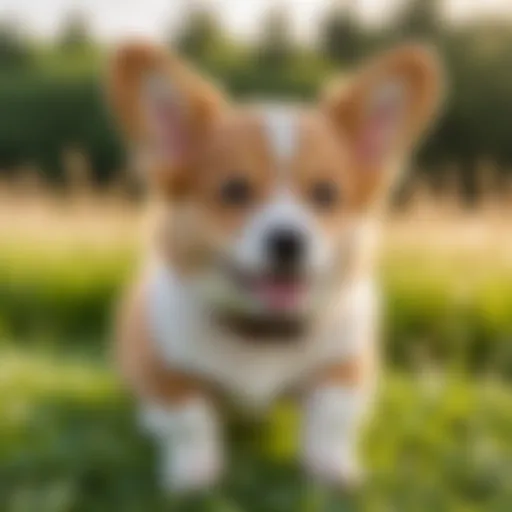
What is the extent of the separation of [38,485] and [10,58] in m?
9.16

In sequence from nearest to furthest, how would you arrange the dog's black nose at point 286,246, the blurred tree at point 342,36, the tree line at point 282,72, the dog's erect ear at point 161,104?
1. the dog's black nose at point 286,246
2. the dog's erect ear at point 161,104
3. the tree line at point 282,72
4. the blurred tree at point 342,36

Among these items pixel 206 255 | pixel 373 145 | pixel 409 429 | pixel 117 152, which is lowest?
pixel 117 152

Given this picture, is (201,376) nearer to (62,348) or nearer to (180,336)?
(180,336)

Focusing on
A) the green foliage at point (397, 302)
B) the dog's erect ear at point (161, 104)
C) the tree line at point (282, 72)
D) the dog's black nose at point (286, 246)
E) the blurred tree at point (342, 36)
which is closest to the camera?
the dog's black nose at point (286, 246)

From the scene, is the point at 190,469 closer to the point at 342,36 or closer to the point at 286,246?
the point at 286,246

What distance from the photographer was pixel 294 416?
2.19m

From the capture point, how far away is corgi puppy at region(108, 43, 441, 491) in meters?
1.75

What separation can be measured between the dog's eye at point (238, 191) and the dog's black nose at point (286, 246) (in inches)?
3.4

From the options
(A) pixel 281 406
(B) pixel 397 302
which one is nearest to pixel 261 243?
(A) pixel 281 406

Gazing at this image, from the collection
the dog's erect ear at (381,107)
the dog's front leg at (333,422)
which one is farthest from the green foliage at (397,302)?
the dog's erect ear at (381,107)

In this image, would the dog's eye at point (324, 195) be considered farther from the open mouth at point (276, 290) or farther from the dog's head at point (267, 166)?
the open mouth at point (276, 290)

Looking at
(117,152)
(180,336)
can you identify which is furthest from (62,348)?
(117,152)

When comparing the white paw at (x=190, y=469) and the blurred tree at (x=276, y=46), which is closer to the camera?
the white paw at (x=190, y=469)

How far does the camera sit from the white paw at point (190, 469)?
185 centimetres
